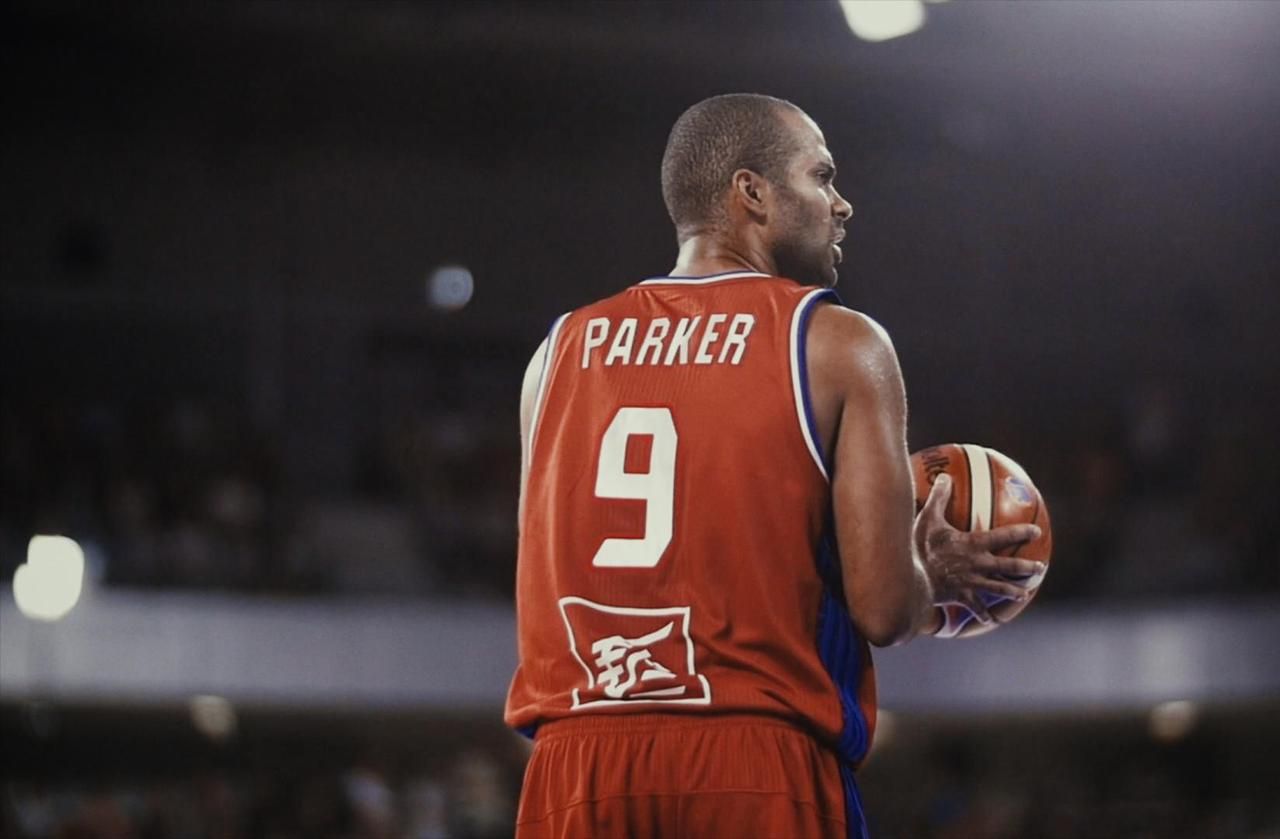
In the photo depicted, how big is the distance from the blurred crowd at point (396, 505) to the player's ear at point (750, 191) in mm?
11385

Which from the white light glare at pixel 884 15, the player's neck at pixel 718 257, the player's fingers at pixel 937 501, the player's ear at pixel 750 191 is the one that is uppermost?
the white light glare at pixel 884 15

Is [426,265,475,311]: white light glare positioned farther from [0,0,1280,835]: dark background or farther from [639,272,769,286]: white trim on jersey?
[639,272,769,286]: white trim on jersey

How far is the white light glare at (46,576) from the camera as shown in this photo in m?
13.1

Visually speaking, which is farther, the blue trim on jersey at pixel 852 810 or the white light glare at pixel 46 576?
the white light glare at pixel 46 576

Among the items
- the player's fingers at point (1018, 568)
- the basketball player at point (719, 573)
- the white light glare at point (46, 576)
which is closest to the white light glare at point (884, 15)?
the white light glare at point (46, 576)

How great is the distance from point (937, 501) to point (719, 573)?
53 cm

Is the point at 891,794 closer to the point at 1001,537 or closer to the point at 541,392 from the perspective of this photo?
the point at 1001,537

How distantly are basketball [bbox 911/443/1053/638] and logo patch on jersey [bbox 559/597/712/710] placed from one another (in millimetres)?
616

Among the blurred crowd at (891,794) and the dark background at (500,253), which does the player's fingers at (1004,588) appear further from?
the dark background at (500,253)

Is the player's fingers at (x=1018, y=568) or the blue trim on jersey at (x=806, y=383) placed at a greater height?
the blue trim on jersey at (x=806, y=383)

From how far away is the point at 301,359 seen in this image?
1805cm

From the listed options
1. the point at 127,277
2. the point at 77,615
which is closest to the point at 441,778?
the point at 77,615

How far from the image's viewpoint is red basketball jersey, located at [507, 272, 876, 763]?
2752 millimetres

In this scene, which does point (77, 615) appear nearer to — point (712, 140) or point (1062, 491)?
point (1062, 491)
